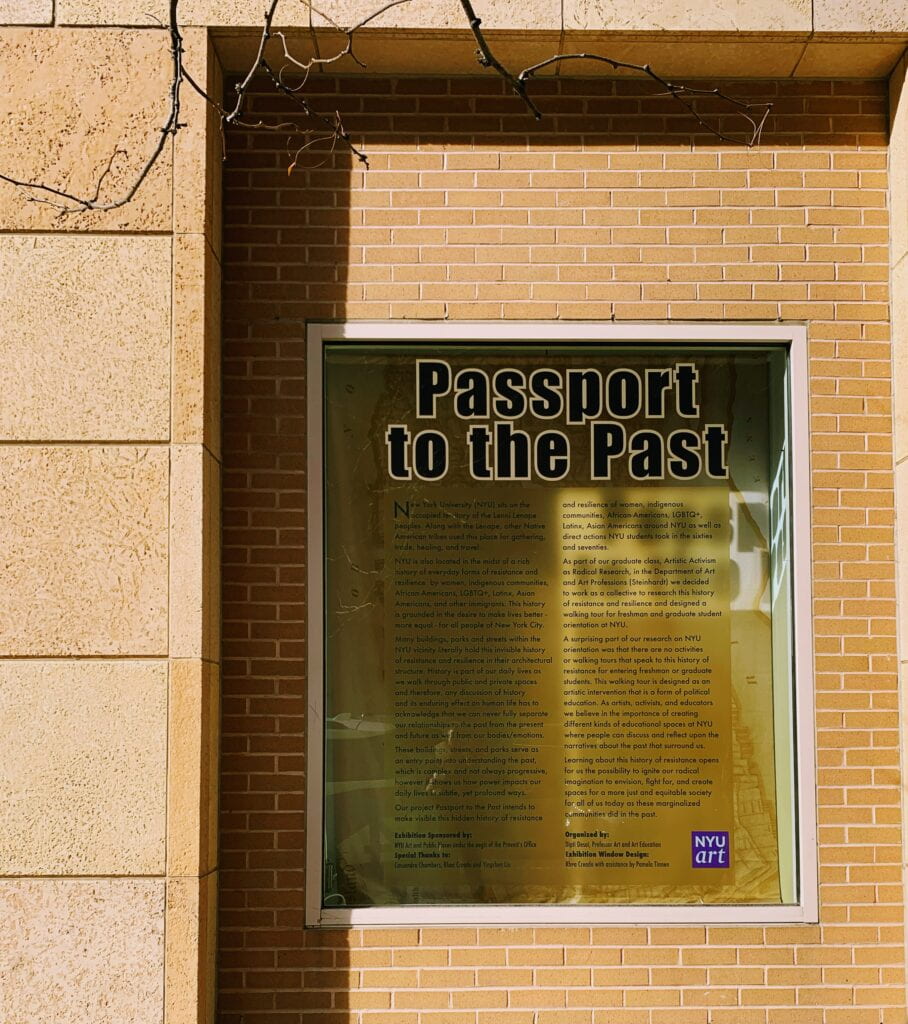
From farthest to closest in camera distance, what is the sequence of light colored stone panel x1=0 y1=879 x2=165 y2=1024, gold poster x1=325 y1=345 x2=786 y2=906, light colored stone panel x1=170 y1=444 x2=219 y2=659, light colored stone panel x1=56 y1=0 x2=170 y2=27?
1. gold poster x1=325 y1=345 x2=786 y2=906
2. light colored stone panel x1=56 y1=0 x2=170 y2=27
3. light colored stone panel x1=170 y1=444 x2=219 y2=659
4. light colored stone panel x1=0 y1=879 x2=165 y2=1024

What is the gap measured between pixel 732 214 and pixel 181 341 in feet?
8.00

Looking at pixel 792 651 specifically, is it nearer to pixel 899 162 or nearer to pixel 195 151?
pixel 899 162

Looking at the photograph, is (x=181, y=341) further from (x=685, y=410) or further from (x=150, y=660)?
(x=685, y=410)

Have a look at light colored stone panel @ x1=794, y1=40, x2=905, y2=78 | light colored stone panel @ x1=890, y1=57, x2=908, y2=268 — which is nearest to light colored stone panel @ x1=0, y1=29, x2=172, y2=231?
light colored stone panel @ x1=794, y1=40, x2=905, y2=78

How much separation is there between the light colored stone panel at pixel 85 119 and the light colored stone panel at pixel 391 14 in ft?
0.78

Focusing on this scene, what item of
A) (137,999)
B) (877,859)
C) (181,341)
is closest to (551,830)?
(877,859)

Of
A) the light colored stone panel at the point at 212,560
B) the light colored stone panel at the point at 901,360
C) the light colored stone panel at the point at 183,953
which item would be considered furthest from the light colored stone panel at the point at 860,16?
the light colored stone panel at the point at 183,953

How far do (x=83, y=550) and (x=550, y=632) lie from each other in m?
1.97

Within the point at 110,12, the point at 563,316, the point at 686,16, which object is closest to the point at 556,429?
the point at 563,316

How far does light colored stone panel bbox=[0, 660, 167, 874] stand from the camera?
479 cm

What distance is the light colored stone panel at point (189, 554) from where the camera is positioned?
4.85 meters

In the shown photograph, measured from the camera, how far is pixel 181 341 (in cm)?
496

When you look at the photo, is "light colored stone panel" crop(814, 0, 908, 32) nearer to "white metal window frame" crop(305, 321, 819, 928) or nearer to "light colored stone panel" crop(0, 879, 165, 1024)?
"white metal window frame" crop(305, 321, 819, 928)

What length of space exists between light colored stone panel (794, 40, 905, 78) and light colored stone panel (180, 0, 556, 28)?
1140 millimetres
